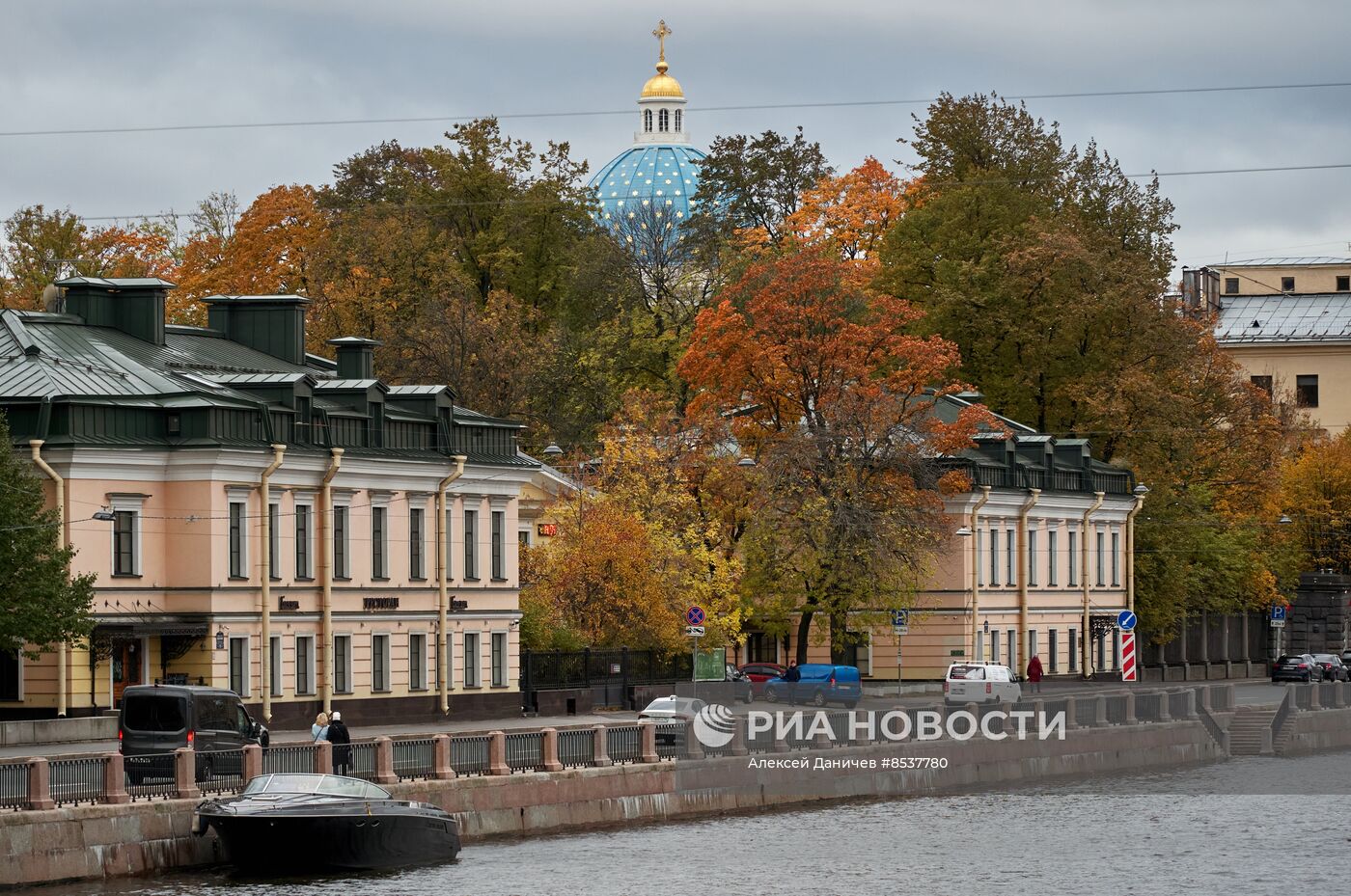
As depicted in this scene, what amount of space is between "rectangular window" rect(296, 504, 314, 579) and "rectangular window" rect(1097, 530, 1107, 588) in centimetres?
3961

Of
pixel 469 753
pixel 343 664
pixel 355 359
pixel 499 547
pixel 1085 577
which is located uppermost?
pixel 355 359

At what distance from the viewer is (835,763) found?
186 feet

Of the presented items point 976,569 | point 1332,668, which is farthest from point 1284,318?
point 976,569

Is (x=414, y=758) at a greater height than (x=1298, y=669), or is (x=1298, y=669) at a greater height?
(x=414, y=758)

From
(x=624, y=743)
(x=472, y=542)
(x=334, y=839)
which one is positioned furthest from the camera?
(x=472, y=542)

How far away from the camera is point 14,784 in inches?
1475

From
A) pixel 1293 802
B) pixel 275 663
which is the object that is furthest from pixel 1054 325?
pixel 275 663

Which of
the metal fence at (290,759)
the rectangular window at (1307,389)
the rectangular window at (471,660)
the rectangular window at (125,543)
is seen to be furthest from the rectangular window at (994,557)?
the rectangular window at (1307,389)

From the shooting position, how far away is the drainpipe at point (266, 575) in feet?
187

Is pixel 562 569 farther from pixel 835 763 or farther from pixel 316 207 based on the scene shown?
pixel 316 207

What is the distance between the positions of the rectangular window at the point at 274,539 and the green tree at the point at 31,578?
6.76m

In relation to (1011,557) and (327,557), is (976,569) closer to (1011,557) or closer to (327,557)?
(1011,557)

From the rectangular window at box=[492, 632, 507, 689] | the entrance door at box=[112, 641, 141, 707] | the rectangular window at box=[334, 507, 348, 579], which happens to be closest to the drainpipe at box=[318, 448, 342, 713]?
the rectangular window at box=[334, 507, 348, 579]

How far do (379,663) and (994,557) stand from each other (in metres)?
29.7
